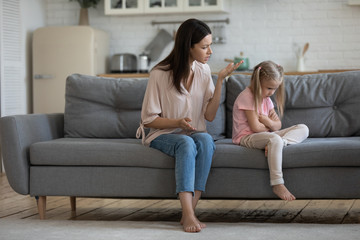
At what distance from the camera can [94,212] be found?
357 cm

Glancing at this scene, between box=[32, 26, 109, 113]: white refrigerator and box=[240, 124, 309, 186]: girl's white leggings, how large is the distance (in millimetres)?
3119

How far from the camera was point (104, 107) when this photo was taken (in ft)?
12.3

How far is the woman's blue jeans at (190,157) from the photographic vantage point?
2.83m

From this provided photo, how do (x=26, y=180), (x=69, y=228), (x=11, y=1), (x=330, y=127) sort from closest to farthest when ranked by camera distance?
1. (x=69, y=228)
2. (x=26, y=180)
3. (x=330, y=127)
4. (x=11, y=1)

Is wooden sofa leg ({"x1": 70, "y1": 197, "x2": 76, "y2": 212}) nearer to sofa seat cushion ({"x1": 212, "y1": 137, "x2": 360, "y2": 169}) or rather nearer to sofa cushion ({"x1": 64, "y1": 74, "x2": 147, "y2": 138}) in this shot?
sofa cushion ({"x1": 64, "y1": 74, "x2": 147, "y2": 138})

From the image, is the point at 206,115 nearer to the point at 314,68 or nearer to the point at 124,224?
the point at 124,224

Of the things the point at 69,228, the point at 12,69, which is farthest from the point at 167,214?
the point at 12,69

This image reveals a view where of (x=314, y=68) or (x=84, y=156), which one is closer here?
(x=84, y=156)

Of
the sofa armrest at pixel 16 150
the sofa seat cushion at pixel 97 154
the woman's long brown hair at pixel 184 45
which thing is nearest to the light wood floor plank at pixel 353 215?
the sofa seat cushion at pixel 97 154

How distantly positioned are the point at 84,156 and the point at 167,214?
2.23ft

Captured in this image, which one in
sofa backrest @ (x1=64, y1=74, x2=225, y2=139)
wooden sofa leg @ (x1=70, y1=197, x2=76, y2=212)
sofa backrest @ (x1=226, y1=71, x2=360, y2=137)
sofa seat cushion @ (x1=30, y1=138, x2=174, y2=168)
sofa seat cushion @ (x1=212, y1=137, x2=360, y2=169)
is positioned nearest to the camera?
sofa seat cushion @ (x1=212, y1=137, x2=360, y2=169)

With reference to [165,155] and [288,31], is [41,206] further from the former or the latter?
[288,31]

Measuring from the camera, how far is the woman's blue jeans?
9.28 ft

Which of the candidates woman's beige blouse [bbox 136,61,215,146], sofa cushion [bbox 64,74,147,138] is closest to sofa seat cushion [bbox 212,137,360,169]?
woman's beige blouse [bbox 136,61,215,146]
